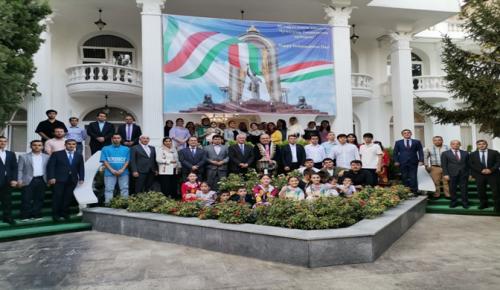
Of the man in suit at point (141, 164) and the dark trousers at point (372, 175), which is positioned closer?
the man in suit at point (141, 164)

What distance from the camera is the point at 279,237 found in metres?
5.17

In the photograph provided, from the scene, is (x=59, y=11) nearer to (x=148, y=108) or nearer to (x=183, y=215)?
(x=148, y=108)

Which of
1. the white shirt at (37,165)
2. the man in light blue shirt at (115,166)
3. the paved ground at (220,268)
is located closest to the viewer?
the paved ground at (220,268)

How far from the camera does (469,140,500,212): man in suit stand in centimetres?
869

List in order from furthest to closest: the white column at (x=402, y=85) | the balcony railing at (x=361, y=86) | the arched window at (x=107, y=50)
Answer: the balcony railing at (x=361, y=86), the white column at (x=402, y=85), the arched window at (x=107, y=50)

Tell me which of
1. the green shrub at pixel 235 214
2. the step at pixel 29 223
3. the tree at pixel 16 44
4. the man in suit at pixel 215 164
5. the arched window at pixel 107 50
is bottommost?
the step at pixel 29 223

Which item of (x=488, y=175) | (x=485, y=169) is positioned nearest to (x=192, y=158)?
(x=485, y=169)

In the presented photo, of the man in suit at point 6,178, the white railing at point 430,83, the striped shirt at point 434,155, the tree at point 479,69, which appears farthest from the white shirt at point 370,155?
the white railing at point 430,83

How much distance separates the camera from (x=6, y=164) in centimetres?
743

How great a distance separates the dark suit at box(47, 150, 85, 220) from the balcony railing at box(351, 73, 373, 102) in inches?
472

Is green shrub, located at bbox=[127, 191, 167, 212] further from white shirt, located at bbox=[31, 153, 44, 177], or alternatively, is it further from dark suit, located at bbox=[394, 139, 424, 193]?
dark suit, located at bbox=[394, 139, 424, 193]

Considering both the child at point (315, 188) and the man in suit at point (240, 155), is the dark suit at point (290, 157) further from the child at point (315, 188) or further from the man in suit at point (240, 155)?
the child at point (315, 188)

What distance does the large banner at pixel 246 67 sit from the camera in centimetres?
1084

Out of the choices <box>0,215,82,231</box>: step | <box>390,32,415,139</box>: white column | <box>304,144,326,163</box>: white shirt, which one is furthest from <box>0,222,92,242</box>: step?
<box>390,32,415,139</box>: white column
